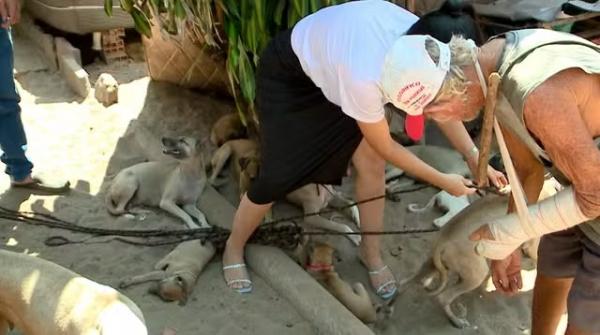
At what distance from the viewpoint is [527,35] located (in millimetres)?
2299

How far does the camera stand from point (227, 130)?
4844 mm

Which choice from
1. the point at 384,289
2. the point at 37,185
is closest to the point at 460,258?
the point at 384,289

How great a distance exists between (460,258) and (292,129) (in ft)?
3.02

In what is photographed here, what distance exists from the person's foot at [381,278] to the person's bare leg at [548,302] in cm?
84

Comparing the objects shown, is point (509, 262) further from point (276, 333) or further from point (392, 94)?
point (276, 333)

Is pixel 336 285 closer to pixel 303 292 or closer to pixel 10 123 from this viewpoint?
pixel 303 292

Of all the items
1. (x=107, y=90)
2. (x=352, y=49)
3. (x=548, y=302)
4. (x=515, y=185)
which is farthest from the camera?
(x=107, y=90)

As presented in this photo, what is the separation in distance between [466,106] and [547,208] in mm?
392

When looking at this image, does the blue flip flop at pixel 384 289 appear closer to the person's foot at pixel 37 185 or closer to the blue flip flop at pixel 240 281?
the blue flip flop at pixel 240 281

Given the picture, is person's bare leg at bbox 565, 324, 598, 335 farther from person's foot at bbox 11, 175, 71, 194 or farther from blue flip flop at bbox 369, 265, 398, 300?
person's foot at bbox 11, 175, 71, 194

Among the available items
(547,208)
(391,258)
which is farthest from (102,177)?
(547,208)

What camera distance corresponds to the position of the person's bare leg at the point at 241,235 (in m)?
3.55

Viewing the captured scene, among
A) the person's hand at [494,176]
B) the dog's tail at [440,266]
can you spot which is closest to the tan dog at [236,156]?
the dog's tail at [440,266]

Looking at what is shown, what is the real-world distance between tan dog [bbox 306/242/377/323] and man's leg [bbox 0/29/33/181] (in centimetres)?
163
